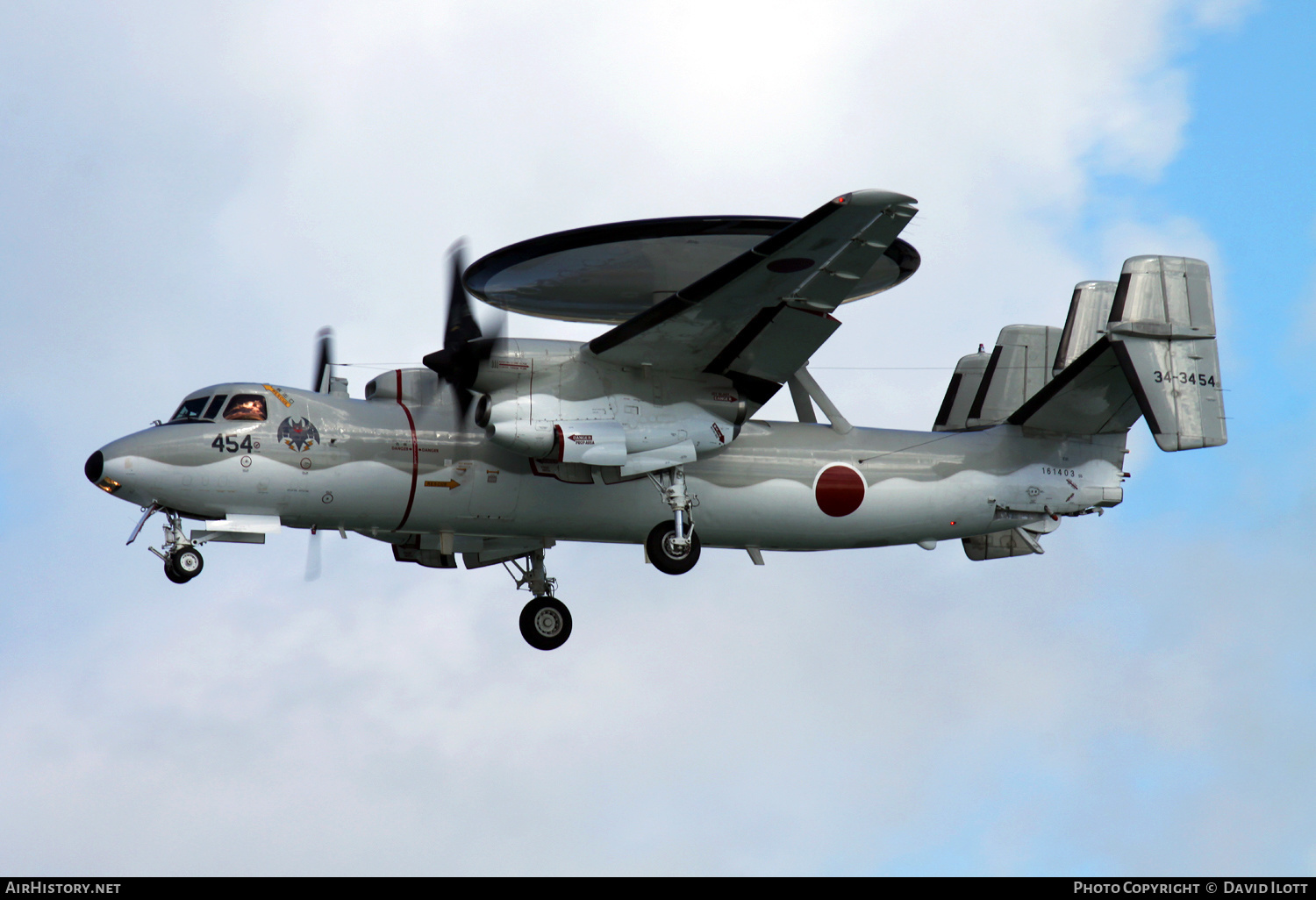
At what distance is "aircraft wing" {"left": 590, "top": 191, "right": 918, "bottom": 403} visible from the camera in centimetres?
1814

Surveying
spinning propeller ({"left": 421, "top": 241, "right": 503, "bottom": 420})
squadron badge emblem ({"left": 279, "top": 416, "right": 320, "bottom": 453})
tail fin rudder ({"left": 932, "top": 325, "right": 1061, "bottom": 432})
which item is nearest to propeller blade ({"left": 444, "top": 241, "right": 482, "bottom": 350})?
spinning propeller ({"left": 421, "top": 241, "right": 503, "bottom": 420})

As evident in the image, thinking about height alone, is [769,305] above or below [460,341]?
above

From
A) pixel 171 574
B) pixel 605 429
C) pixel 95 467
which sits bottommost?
pixel 171 574

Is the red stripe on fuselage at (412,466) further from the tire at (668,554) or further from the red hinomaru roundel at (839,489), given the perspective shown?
the red hinomaru roundel at (839,489)

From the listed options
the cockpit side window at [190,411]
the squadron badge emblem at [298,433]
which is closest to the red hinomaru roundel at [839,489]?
the squadron badge emblem at [298,433]

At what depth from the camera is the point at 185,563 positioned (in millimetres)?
19031

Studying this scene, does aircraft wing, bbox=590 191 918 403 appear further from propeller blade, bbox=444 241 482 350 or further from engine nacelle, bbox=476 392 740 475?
propeller blade, bbox=444 241 482 350

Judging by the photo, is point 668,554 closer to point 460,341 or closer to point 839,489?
point 839,489

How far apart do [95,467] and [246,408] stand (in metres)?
1.93

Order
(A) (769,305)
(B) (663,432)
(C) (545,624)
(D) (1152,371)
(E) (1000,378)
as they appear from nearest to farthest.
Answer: (A) (769,305), (B) (663,432), (D) (1152,371), (C) (545,624), (E) (1000,378)

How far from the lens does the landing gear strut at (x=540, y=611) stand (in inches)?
903

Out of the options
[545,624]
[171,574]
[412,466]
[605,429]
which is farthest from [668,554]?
[171,574]
